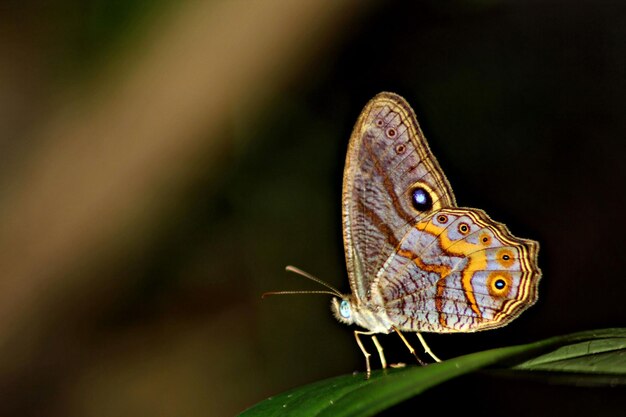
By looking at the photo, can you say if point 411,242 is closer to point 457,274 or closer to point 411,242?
point 411,242

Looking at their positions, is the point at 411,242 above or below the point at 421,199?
below

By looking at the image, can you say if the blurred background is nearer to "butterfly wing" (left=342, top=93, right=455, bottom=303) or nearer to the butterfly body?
the butterfly body

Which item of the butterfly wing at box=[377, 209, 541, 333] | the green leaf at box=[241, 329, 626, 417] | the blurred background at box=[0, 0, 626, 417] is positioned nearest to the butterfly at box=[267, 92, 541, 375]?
the butterfly wing at box=[377, 209, 541, 333]

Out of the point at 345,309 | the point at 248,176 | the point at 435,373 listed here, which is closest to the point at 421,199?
the point at 345,309

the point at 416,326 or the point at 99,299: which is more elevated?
the point at 99,299

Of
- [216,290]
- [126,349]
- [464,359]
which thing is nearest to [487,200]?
[216,290]

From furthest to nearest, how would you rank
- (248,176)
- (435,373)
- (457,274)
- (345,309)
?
(248,176) → (345,309) → (457,274) → (435,373)

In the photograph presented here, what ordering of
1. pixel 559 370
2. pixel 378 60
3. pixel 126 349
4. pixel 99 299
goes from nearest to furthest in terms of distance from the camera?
pixel 559 370 → pixel 99 299 → pixel 126 349 → pixel 378 60

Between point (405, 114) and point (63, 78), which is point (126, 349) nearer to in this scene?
point (63, 78)
